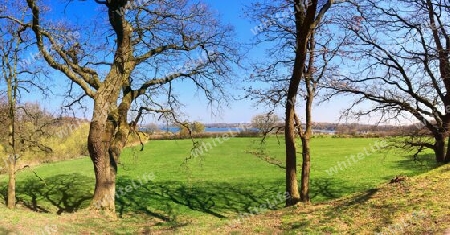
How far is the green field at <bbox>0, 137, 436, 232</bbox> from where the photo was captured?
17.7m

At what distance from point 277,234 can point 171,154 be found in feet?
105

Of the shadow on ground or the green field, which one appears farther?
the shadow on ground

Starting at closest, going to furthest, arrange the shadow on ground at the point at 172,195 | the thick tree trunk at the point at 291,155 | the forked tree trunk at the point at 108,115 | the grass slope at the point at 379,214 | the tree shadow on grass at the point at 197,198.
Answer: the grass slope at the point at 379,214 → the thick tree trunk at the point at 291,155 → the forked tree trunk at the point at 108,115 → the tree shadow on grass at the point at 197,198 → the shadow on ground at the point at 172,195

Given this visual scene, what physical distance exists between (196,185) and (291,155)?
12780 millimetres

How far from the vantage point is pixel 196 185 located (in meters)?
23.3

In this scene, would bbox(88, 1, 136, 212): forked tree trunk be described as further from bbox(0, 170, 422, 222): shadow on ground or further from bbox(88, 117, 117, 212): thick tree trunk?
bbox(0, 170, 422, 222): shadow on ground

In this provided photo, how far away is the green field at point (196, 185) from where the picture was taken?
17656mm

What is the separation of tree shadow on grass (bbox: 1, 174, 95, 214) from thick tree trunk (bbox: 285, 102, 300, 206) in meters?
11.5

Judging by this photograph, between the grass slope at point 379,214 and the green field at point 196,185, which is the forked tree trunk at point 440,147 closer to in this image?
the green field at point 196,185

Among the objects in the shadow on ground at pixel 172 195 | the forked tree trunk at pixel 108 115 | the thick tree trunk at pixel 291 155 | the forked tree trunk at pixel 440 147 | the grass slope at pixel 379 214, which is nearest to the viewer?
the grass slope at pixel 379 214

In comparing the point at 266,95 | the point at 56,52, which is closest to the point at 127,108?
the point at 56,52

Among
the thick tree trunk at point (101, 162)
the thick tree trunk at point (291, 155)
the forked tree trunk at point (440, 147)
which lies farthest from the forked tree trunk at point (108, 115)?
the forked tree trunk at point (440, 147)

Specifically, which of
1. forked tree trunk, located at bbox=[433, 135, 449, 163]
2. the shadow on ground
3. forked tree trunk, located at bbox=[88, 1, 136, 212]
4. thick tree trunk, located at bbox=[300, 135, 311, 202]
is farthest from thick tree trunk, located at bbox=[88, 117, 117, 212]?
forked tree trunk, located at bbox=[433, 135, 449, 163]

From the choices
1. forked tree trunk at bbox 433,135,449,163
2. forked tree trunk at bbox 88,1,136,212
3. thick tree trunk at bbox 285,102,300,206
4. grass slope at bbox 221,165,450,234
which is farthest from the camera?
forked tree trunk at bbox 88,1,136,212
